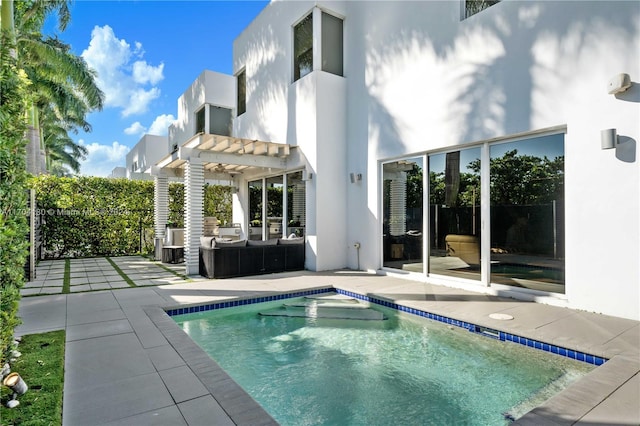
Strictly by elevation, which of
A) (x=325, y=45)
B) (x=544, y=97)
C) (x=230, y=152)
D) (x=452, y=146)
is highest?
(x=325, y=45)

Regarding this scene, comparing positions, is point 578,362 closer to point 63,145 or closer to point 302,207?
point 302,207

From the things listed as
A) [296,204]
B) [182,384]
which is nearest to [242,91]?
[296,204]

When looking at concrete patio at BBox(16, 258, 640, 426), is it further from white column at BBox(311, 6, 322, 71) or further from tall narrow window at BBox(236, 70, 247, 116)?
tall narrow window at BBox(236, 70, 247, 116)

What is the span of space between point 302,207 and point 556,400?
26.8ft

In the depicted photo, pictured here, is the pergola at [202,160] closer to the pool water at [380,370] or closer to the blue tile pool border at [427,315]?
the blue tile pool border at [427,315]

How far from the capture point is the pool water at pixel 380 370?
10.8 ft

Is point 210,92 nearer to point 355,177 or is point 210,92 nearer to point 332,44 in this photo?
point 332,44

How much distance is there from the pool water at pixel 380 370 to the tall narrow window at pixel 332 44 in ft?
24.4

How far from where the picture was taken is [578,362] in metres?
4.00

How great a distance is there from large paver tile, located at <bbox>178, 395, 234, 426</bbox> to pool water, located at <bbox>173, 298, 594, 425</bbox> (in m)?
0.67

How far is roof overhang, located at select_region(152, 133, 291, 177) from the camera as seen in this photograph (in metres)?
8.80

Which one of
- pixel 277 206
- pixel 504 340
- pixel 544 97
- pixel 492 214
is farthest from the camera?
pixel 277 206

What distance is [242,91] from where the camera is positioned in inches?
576

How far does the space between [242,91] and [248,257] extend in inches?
333
